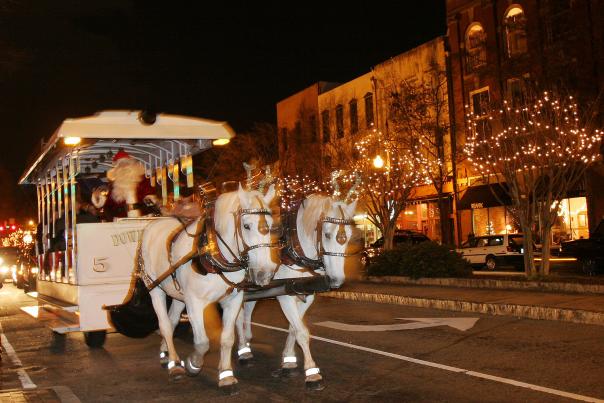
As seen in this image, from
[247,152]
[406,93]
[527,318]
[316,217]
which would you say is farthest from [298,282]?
[247,152]

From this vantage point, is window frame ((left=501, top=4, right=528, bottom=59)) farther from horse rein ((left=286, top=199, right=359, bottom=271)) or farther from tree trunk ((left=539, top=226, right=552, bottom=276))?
horse rein ((left=286, top=199, right=359, bottom=271))

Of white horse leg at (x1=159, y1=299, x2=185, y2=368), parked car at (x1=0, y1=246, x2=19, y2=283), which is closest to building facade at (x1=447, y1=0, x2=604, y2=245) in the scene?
white horse leg at (x1=159, y1=299, x2=185, y2=368)

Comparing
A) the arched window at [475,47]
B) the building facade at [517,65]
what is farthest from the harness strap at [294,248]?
the arched window at [475,47]

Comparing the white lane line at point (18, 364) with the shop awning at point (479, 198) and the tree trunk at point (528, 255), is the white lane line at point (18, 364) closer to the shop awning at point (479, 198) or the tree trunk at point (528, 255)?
the tree trunk at point (528, 255)

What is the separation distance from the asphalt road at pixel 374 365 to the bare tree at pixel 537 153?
5735 mm

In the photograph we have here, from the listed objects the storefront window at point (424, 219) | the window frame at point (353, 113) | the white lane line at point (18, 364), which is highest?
the window frame at point (353, 113)

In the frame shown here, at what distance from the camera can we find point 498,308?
13336 millimetres

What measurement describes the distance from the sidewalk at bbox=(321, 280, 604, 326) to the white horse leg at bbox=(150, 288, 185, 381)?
11.4 ft

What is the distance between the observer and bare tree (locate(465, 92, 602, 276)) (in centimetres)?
1775

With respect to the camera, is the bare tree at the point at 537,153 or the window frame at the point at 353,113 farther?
the window frame at the point at 353,113

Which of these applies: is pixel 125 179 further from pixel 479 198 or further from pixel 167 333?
pixel 479 198

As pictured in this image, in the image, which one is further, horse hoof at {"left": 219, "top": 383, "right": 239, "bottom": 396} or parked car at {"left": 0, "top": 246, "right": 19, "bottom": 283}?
parked car at {"left": 0, "top": 246, "right": 19, "bottom": 283}

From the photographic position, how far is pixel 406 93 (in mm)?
31156

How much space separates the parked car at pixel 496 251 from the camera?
26375 mm
